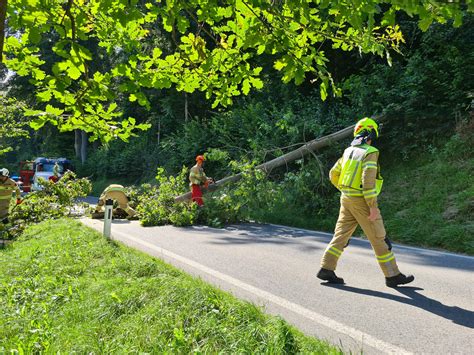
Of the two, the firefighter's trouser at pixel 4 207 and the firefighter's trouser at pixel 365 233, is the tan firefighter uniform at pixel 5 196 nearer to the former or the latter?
the firefighter's trouser at pixel 4 207

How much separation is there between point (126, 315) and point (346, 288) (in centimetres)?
257

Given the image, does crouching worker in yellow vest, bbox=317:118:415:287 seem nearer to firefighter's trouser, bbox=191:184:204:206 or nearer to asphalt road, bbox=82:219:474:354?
asphalt road, bbox=82:219:474:354

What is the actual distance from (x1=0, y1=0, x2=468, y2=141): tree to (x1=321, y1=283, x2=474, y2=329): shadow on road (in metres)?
2.44

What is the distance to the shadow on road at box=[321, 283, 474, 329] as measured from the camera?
4141mm

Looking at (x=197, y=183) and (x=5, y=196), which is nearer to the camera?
(x=5, y=196)

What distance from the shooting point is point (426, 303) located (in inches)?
182

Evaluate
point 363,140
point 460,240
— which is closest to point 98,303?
point 363,140

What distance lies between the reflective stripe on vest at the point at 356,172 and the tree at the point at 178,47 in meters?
1.96

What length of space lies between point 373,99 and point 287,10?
1069 centimetres

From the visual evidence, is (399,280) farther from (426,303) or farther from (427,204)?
(427,204)

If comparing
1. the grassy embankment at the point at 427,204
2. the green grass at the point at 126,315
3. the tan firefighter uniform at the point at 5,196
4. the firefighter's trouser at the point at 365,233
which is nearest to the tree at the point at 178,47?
the green grass at the point at 126,315

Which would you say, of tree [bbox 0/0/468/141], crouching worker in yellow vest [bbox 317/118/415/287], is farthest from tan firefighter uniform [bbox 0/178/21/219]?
crouching worker in yellow vest [bbox 317/118/415/287]

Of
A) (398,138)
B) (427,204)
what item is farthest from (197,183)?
(398,138)

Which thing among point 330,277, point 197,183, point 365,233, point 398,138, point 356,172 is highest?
point 398,138
